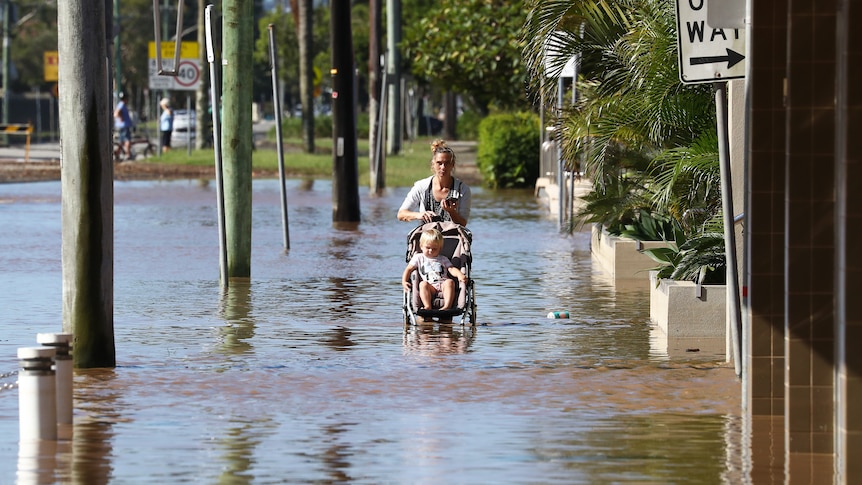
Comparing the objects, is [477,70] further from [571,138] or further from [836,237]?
[836,237]

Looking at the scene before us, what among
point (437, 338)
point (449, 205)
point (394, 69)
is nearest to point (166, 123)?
point (394, 69)

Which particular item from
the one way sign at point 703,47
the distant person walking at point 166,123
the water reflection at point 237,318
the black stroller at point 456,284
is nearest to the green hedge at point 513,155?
the distant person walking at point 166,123

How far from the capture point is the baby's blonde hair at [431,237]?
1381 centimetres

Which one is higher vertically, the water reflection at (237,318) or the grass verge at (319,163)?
the grass verge at (319,163)

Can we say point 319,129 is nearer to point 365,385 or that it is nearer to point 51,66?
point 51,66

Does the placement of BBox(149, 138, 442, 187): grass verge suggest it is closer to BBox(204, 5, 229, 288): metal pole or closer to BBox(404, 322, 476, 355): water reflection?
BBox(204, 5, 229, 288): metal pole

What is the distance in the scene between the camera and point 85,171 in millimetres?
11242

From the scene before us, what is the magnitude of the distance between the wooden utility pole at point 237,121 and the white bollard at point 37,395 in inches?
347

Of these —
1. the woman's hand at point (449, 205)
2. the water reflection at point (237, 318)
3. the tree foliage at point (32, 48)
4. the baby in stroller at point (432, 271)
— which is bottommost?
the water reflection at point (237, 318)

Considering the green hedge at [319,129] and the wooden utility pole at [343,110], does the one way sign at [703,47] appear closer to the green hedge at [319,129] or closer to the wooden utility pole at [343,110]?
the wooden utility pole at [343,110]

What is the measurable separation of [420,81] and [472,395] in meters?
53.1

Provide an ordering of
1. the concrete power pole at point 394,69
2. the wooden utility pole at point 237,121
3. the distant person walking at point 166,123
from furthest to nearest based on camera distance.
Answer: the distant person walking at point 166,123, the concrete power pole at point 394,69, the wooden utility pole at point 237,121

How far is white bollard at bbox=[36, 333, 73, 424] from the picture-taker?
9.27m

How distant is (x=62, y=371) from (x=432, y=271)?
502cm
